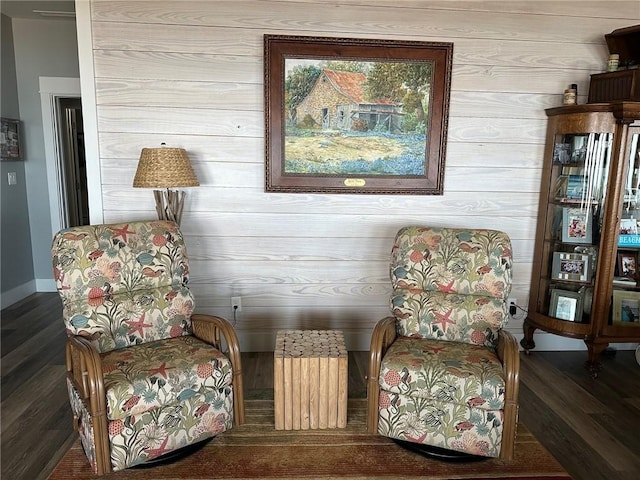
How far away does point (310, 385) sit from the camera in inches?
87.6

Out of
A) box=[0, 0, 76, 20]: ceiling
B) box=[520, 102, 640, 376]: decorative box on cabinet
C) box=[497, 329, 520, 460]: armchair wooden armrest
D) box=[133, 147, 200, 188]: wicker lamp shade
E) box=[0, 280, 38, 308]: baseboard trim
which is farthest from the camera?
box=[0, 280, 38, 308]: baseboard trim

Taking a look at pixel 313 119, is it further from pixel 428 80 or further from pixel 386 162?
pixel 428 80

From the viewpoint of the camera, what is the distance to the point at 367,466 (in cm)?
204

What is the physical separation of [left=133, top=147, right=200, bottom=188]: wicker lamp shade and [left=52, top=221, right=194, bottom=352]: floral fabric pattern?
235 mm

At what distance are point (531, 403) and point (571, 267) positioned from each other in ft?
3.04

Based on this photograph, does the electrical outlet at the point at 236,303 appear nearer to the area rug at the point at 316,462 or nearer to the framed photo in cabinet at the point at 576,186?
the area rug at the point at 316,462

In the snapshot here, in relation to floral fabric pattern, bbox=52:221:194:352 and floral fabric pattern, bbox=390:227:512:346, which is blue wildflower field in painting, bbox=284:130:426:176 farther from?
floral fabric pattern, bbox=52:221:194:352

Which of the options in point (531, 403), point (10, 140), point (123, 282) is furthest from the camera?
point (10, 140)

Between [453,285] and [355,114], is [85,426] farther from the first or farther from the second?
[355,114]

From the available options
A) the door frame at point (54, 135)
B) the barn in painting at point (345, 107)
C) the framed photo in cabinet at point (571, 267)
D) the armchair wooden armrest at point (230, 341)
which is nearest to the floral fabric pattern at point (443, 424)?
the armchair wooden armrest at point (230, 341)

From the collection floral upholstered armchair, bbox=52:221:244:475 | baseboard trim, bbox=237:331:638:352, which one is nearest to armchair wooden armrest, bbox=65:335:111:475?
floral upholstered armchair, bbox=52:221:244:475

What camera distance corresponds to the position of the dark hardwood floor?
6.80 feet

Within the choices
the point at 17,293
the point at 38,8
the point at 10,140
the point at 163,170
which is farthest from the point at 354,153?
the point at 17,293

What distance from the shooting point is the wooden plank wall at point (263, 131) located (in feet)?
9.05
